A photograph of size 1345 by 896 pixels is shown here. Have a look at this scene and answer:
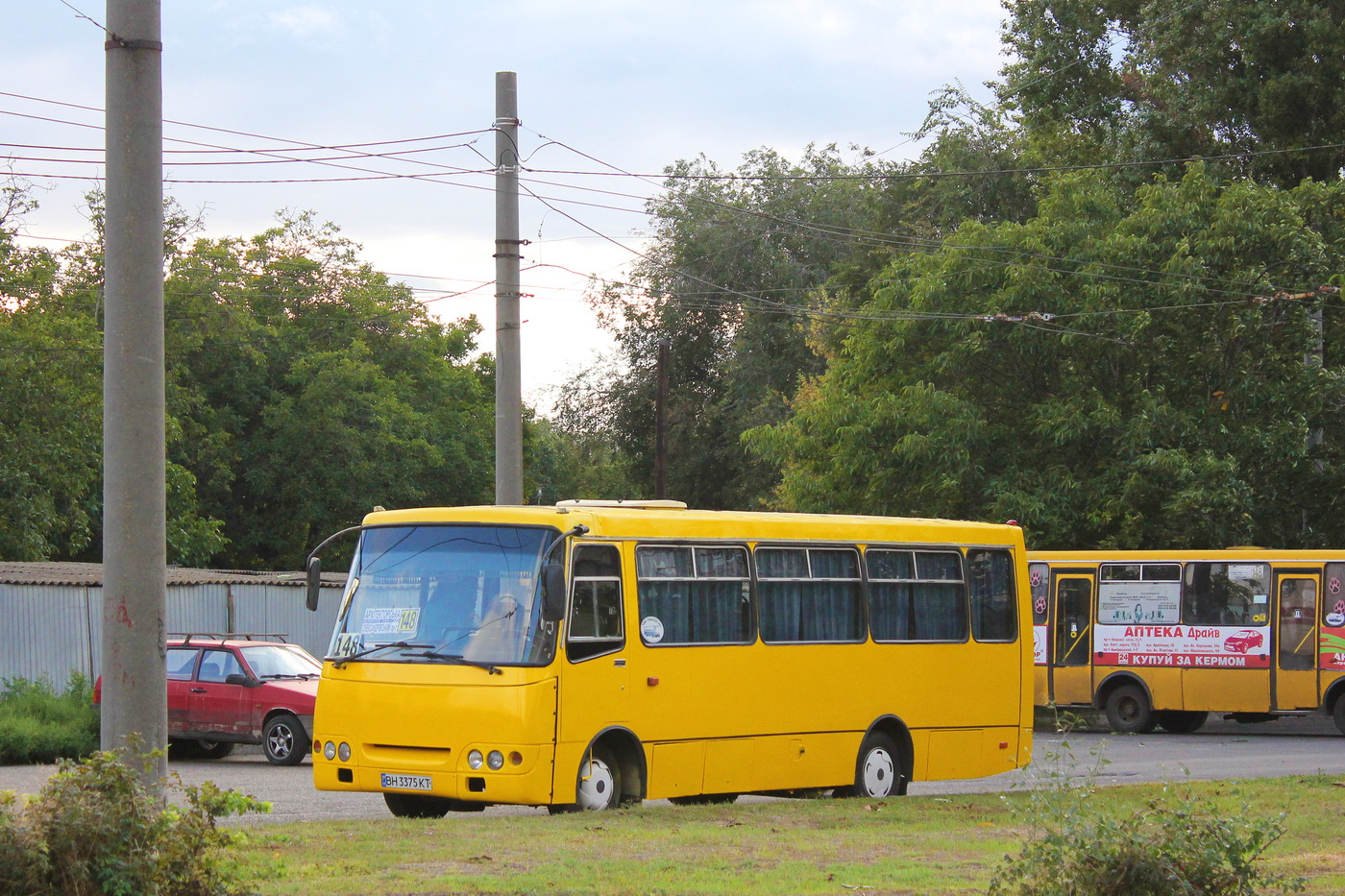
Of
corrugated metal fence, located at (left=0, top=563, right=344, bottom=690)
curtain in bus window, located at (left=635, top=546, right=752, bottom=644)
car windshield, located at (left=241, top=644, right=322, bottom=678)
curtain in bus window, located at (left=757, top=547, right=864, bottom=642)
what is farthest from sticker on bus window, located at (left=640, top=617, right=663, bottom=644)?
corrugated metal fence, located at (left=0, top=563, right=344, bottom=690)

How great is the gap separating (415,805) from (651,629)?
240 centimetres

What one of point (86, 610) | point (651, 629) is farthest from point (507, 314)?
point (86, 610)

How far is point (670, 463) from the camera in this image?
56875 millimetres

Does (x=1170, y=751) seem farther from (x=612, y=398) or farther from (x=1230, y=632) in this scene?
(x=612, y=398)

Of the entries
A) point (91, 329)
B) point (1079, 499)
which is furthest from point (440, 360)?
point (1079, 499)

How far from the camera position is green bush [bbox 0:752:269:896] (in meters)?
6.48

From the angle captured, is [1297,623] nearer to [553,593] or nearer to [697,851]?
[553,593]

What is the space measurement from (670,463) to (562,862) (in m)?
47.6

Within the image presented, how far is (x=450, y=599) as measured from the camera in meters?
12.9

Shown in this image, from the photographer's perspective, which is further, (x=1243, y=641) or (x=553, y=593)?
(x=1243, y=641)

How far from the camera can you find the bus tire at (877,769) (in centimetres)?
1541

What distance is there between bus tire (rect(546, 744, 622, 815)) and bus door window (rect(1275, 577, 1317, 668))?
1567 cm

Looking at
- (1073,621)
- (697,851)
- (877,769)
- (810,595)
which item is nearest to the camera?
(697,851)

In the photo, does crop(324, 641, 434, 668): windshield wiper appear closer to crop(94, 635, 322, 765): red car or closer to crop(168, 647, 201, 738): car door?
crop(94, 635, 322, 765): red car
